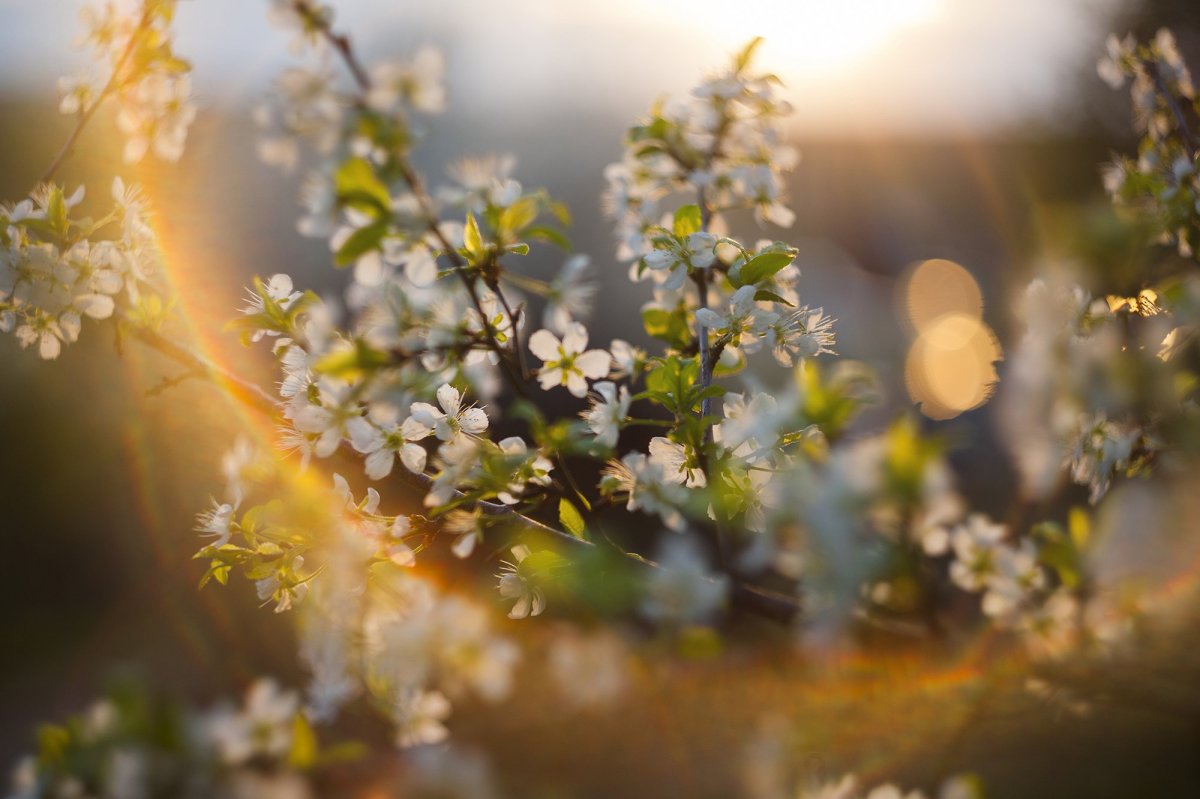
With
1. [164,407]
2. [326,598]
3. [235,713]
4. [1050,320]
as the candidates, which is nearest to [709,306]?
[1050,320]

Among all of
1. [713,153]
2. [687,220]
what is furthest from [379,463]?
[713,153]

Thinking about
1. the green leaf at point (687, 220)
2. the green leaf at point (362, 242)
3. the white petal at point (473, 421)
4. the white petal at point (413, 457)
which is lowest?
the white petal at point (413, 457)

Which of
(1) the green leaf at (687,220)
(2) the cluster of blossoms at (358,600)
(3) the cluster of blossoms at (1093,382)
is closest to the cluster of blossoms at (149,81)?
(2) the cluster of blossoms at (358,600)

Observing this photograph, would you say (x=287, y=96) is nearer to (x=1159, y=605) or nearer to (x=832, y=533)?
(x=832, y=533)

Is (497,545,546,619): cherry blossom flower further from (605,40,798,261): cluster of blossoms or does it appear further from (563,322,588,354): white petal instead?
(605,40,798,261): cluster of blossoms

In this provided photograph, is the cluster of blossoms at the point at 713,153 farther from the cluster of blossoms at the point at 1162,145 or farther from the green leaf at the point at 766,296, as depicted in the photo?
the cluster of blossoms at the point at 1162,145

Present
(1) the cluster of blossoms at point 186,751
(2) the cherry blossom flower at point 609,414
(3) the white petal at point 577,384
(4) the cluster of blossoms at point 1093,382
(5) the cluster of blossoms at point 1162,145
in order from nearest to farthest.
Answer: (1) the cluster of blossoms at point 186,751, (4) the cluster of blossoms at point 1093,382, (2) the cherry blossom flower at point 609,414, (3) the white petal at point 577,384, (5) the cluster of blossoms at point 1162,145
